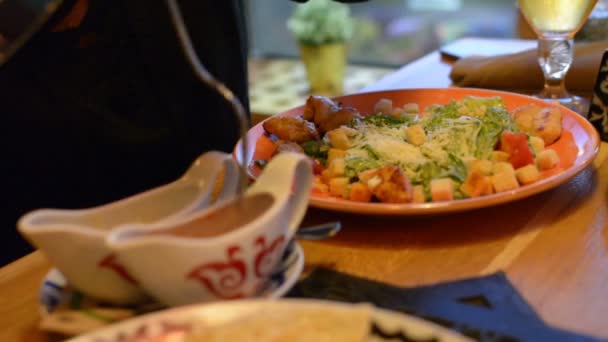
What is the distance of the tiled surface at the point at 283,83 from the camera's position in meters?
3.89

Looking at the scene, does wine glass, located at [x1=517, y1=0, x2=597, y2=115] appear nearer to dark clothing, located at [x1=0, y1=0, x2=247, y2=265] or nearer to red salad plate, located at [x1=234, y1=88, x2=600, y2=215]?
red salad plate, located at [x1=234, y1=88, x2=600, y2=215]

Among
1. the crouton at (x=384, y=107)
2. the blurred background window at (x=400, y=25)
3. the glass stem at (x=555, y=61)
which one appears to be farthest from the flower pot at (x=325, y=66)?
the crouton at (x=384, y=107)

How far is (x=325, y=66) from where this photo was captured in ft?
12.5

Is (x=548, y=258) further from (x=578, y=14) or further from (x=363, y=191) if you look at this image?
(x=578, y=14)

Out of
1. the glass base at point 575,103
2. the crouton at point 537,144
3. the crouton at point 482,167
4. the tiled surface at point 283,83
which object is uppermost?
the crouton at point 482,167

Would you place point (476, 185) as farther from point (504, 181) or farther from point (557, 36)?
point (557, 36)

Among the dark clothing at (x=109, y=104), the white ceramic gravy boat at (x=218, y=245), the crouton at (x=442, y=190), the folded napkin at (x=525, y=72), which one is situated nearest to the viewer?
the white ceramic gravy boat at (x=218, y=245)

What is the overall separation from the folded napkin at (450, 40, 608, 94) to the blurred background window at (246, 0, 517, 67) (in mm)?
2221

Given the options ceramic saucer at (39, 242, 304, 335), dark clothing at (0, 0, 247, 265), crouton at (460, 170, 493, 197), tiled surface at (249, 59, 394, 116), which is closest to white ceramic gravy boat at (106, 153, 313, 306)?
ceramic saucer at (39, 242, 304, 335)

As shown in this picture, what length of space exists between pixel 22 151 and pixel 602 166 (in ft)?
3.42

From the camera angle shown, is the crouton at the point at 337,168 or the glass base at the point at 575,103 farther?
the glass base at the point at 575,103

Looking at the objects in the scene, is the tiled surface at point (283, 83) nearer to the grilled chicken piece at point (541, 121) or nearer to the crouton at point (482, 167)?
the grilled chicken piece at point (541, 121)

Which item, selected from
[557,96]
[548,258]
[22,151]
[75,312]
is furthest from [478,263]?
[22,151]

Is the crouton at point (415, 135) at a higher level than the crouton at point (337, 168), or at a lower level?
higher
